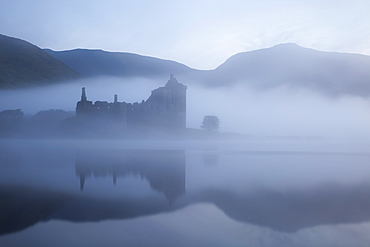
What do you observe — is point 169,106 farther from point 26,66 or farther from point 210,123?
point 26,66

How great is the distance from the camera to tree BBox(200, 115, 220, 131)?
4906 cm

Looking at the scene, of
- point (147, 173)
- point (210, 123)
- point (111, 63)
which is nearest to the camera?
point (147, 173)

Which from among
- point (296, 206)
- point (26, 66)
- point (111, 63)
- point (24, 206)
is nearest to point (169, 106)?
point (296, 206)

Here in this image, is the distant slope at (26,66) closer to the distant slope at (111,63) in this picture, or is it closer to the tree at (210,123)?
the distant slope at (111,63)

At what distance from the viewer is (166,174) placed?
10953 millimetres

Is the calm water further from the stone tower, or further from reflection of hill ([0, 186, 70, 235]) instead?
the stone tower

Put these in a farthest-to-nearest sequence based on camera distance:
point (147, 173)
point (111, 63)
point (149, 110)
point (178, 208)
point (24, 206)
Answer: point (111, 63), point (149, 110), point (147, 173), point (178, 208), point (24, 206)

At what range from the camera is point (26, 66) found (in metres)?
84.3

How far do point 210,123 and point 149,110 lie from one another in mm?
12963

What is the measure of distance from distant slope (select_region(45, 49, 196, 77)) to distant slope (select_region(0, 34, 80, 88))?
590 centimetres

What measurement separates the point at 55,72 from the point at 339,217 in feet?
301

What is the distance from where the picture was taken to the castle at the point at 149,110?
35906mm

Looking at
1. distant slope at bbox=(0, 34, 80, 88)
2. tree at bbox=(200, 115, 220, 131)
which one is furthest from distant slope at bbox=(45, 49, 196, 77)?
tree at bbox=(200, 115, 220, 131)

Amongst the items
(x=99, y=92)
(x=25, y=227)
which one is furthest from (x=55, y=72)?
(x=25, y=227)
